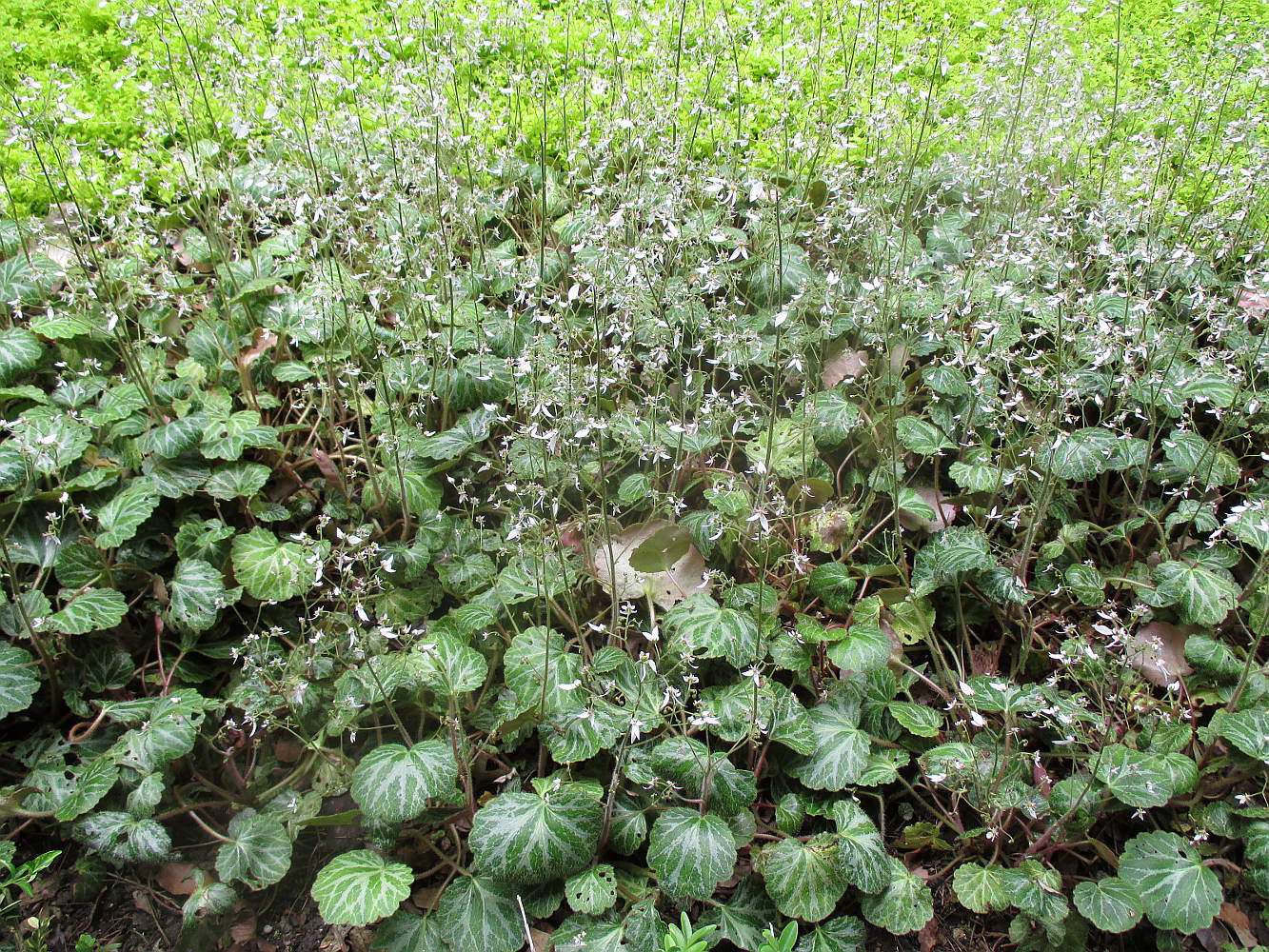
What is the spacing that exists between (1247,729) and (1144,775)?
11.6 inches

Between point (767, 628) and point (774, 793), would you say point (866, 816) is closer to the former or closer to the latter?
point (774, 793)

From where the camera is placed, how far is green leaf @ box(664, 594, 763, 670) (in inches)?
91.8

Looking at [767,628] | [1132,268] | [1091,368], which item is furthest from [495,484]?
[1132,268]

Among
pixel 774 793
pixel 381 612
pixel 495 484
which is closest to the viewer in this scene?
pixel 774 793

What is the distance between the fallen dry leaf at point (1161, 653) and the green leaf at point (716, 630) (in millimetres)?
1039

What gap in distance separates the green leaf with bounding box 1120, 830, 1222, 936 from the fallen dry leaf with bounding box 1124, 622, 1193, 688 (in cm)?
51

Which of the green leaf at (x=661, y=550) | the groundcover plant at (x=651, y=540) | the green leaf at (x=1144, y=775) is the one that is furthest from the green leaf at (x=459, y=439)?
the green leaf at (x=1144, y=775)

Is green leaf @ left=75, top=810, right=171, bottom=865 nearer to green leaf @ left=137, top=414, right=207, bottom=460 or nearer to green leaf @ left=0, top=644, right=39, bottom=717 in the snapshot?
green leaf @ left=0, top=644, right=39, bottom=717

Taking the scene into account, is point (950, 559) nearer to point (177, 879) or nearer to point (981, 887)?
point (981, 887)

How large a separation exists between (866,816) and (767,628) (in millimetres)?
538

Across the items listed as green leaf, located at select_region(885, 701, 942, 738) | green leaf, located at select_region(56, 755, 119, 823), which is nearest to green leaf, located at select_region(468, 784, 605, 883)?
green leaf, located at select_region(885, 701, 942, 738)

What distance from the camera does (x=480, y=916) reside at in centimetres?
206

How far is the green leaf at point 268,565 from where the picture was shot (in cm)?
260

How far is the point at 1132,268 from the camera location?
3.48 metres
